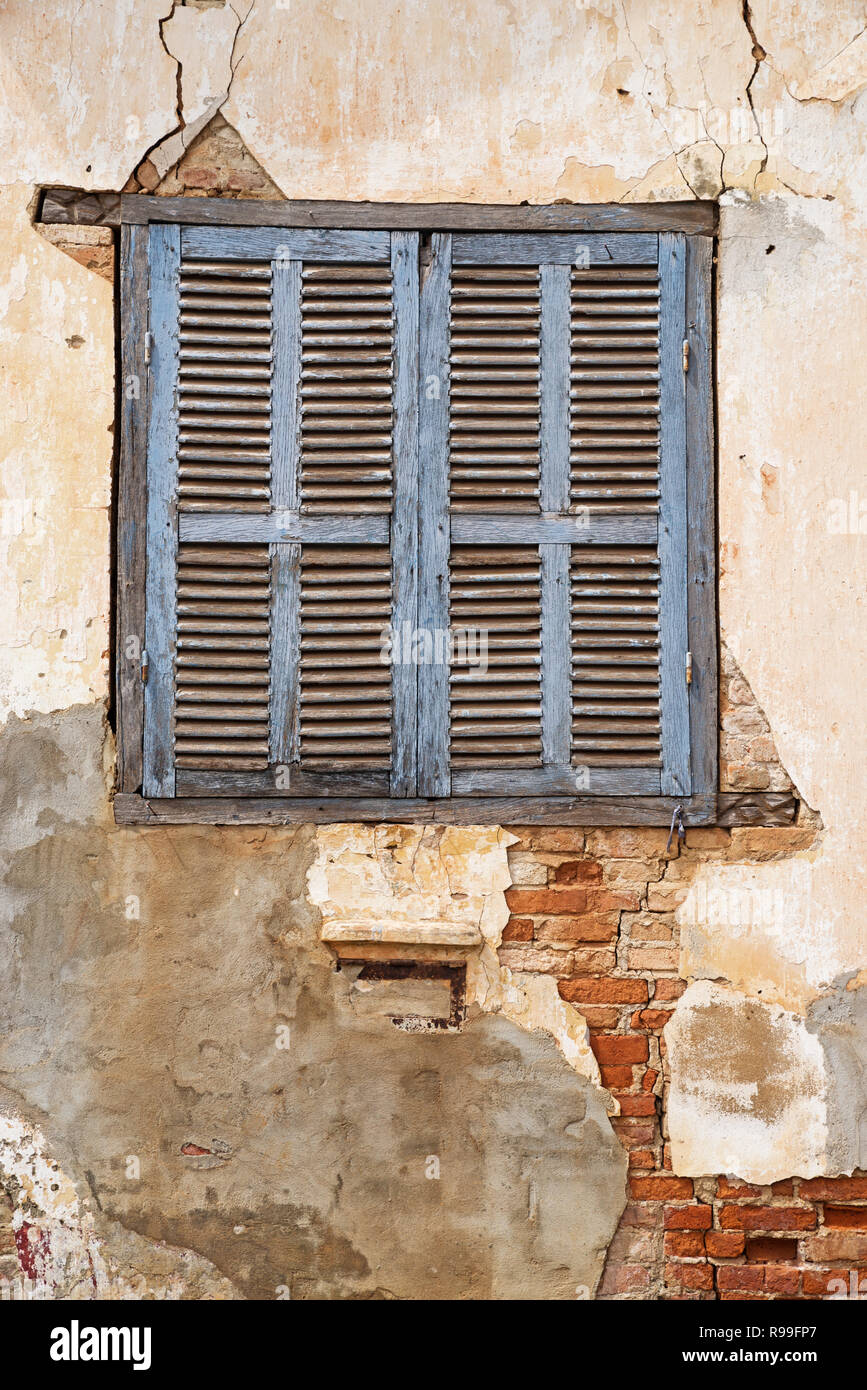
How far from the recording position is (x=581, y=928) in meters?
4.06

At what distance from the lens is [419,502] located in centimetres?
414

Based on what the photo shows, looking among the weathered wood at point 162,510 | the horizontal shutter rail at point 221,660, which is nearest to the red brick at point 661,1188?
the horizontal shutter rail at point 221,660

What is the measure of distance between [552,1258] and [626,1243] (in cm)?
24

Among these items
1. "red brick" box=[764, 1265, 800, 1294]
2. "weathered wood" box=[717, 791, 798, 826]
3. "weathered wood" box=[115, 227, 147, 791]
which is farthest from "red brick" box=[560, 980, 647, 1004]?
"weathered wood" box=[115, 227, 147, 791]

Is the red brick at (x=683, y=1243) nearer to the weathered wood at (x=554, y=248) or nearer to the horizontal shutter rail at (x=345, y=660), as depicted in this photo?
the horizontal shutter rail at (x=345, y=660)

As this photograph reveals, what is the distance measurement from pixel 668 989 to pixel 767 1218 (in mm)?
757

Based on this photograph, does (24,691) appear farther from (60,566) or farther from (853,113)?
(853,113)

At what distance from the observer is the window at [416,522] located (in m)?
4.07

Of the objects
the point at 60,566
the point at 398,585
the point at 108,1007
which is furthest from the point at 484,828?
A: the point at 60,566

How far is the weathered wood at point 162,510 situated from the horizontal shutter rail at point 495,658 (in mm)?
899

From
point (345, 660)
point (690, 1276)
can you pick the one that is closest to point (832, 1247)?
point (690, 1276)

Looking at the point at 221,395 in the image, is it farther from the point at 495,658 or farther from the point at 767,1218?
the point at 767,1218

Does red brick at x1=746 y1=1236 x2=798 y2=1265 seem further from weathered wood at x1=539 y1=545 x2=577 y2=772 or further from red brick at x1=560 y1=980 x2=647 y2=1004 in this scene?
weathered wood at x1=539 y1=545 x2=577 y2=772

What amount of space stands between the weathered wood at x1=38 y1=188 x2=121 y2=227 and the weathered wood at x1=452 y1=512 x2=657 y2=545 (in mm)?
1485
